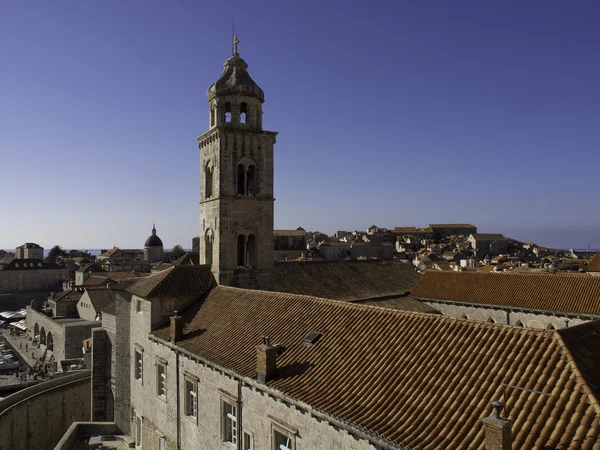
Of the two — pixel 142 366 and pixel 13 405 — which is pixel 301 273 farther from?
pixel 13 405

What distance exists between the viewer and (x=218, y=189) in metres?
21.5

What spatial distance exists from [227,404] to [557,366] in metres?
8.96

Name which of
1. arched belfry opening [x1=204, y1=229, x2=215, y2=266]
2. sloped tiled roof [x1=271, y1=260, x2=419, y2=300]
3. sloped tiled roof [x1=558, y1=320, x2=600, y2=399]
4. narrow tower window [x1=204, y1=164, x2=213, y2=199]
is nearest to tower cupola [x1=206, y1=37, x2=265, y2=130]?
narrow tower window [x1=204, y1=164, x2=213, y2=199]

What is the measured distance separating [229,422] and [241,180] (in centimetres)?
1215

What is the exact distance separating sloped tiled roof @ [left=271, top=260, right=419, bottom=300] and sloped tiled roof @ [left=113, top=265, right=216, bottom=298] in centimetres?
367

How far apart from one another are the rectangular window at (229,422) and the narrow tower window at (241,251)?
31.7 ft

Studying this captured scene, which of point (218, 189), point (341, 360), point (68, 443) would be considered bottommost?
point (68, 443)

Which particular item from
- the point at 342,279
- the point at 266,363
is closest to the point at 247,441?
the point at 266,363

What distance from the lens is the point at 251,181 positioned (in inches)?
894

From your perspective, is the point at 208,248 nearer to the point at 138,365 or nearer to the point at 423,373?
the point at 138,365

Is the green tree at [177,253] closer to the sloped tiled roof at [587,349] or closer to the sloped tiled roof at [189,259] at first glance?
the sloped tiled roof at [189,259]

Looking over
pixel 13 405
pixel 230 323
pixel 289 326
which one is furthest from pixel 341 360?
pixel 13 405

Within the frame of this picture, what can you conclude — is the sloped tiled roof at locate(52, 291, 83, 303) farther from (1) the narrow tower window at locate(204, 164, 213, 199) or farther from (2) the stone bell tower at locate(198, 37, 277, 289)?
(1) the narrow tower window at locate(204, 164, 213, 199)

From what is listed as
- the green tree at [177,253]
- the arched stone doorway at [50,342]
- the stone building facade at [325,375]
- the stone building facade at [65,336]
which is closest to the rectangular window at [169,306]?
the stone building facade at [325,375]
